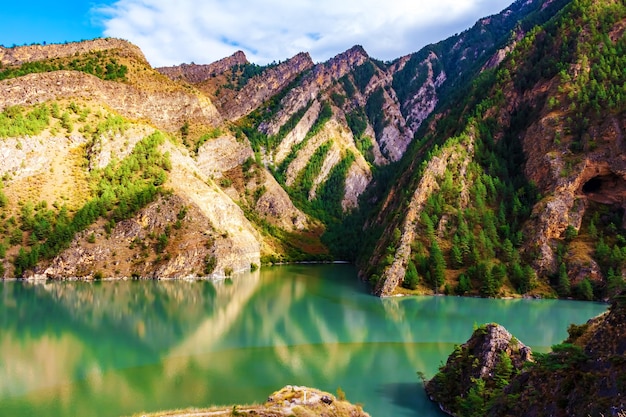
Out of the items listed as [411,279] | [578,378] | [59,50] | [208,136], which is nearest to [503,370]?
[578,378]

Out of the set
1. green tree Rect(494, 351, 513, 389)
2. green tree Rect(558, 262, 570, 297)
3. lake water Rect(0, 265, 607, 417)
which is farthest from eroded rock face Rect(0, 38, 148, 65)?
green tree Rect(494, 351, 513, 389)

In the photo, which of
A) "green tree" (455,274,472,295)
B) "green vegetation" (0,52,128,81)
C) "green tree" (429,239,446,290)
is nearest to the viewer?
"green tree" (455,274,472,295)

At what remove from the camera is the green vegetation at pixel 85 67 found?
5586 inches

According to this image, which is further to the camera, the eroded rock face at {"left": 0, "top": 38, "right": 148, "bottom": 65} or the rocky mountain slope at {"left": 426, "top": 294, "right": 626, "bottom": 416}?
the eroded rock face at {"left": 0, "top": 38, "right": 148, "bottom": 65}

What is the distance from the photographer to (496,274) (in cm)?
8469

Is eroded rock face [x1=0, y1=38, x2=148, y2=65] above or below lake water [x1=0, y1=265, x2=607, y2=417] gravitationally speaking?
above

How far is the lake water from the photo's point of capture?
A: 3294 cm

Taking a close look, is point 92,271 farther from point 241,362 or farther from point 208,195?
point 241,362

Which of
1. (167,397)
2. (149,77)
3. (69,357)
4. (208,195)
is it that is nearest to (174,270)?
(208,195)

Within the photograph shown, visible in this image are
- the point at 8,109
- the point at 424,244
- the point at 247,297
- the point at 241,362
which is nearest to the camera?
the point at 241,362

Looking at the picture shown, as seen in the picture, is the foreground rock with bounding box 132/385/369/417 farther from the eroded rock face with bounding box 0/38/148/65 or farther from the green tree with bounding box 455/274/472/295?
the eroded rock face with bounding box 0/38/148/65

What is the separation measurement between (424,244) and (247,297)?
119 feet

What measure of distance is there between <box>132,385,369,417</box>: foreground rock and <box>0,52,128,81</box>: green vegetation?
469ft

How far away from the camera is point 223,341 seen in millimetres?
49656
